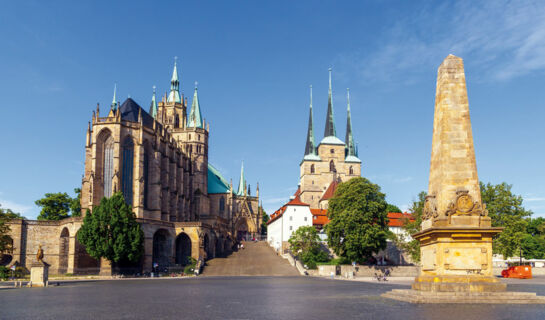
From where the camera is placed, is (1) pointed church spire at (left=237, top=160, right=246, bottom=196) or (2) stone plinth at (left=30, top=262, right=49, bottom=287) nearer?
(2) stone plinth at (left=30, top=262, right=49, bottom=287)

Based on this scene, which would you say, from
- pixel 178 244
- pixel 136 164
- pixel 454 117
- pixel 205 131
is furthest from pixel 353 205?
pixel 205 131

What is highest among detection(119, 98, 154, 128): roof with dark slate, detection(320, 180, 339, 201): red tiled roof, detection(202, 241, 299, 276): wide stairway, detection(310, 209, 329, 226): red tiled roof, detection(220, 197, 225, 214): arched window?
detection(119, 98, 154, 128): roof with dark slate

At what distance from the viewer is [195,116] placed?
11088cm

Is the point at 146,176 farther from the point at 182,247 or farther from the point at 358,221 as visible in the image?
the point at 358,221

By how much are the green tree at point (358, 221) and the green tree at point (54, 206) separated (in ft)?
136

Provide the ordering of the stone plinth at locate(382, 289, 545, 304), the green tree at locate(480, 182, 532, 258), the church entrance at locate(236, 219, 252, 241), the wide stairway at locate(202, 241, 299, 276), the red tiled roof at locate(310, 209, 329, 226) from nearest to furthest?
1. the stone plinth at locate(382, 289, 545, 304)
2. the green tree at locate(480, 182, 532, 258)
3. the wide stairway at locate(202, 241, 299, 276)
4. the red tiled roof at locate(310, 209, 329, 226)
5. the church entrance at locate(236, 219, 252, 241)

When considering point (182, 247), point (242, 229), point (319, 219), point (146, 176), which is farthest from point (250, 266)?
point (242, 229)

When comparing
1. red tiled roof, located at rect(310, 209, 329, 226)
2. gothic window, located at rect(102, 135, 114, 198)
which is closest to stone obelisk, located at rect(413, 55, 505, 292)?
gothic window, located at rect(102, 135, 114, 198)

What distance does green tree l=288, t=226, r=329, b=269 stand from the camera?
64.1 metres

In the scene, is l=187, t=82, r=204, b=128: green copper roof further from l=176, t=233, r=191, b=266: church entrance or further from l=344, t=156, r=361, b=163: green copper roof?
l=176, t=233, r=191, b=266: church entrance

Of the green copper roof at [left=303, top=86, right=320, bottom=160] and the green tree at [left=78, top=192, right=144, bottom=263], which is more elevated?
the green copper roof at [left=303, top=86, right=320, bottom=160]

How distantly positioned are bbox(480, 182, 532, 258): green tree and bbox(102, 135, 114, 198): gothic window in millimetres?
44793

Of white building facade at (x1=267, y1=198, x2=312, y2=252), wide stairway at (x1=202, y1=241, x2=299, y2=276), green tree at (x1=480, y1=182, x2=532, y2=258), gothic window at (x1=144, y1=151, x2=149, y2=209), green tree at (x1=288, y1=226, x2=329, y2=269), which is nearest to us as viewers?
green tree at (x1=480, y1=182, x2=532, y2=258)

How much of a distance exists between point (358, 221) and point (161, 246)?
2561 centimetres
